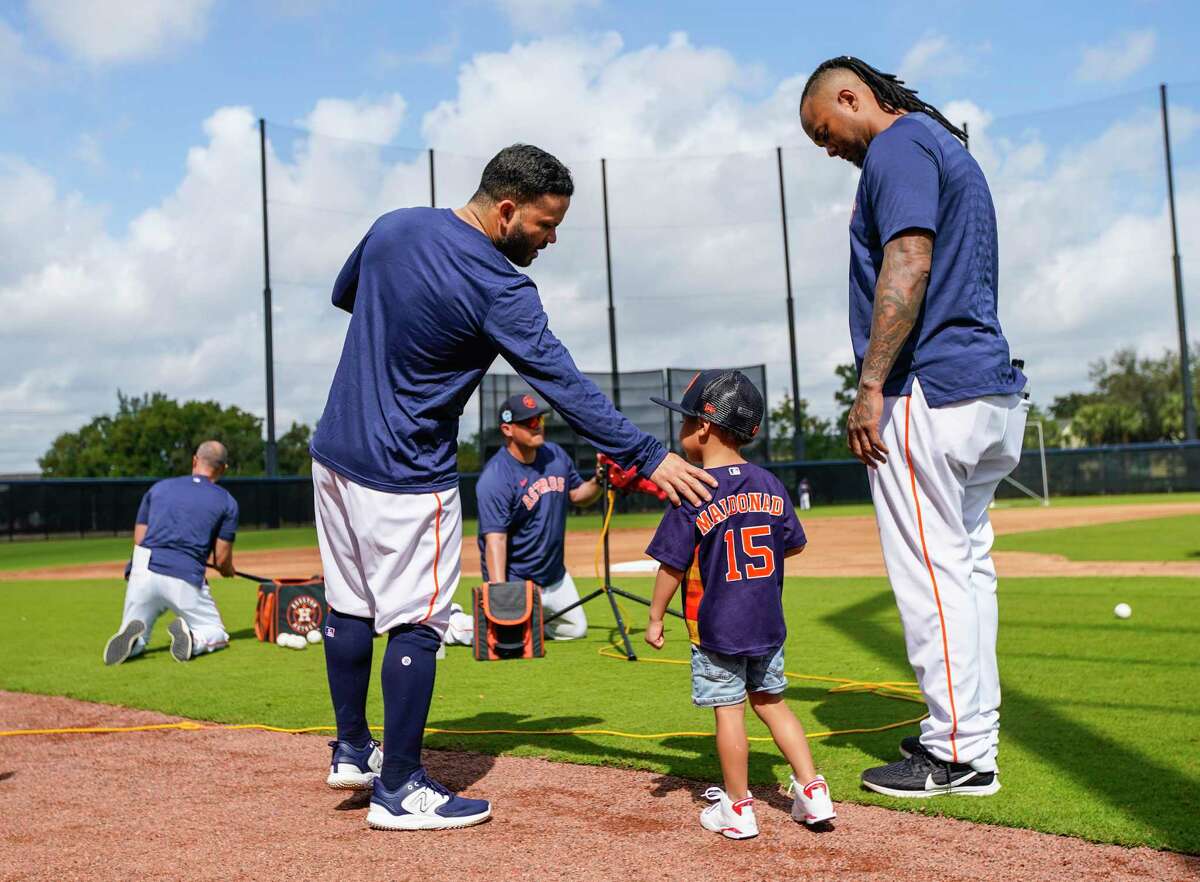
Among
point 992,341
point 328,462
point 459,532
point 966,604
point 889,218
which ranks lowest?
point 966,604

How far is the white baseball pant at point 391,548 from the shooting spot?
3375mm

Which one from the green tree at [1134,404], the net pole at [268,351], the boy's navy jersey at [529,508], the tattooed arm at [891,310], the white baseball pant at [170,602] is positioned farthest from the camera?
the green tree at [1134,404]

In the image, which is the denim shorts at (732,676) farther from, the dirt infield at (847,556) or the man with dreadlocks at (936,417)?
the dirt infield at (847,556)

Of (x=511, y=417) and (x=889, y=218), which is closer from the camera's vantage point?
(x=889, y=218)

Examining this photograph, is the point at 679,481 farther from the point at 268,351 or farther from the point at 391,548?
the point at 268,351

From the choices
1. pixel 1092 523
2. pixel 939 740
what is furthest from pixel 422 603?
pixel 1092 523

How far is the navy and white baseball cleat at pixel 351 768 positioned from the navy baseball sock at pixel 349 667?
1.0 inches

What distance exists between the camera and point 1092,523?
20.9 meters

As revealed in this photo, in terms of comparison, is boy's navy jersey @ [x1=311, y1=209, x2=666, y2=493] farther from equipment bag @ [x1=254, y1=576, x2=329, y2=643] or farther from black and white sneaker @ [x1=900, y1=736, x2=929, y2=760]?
equipment bag @ [x1=254, y1=576, x2=329, y2=643]

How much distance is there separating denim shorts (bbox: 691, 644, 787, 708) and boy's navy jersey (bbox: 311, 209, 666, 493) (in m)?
0.61

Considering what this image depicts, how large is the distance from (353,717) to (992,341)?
244 cm

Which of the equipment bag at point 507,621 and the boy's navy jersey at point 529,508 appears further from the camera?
the boy's navy jersey at point 529,508

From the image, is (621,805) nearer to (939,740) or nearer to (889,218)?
(939,740)

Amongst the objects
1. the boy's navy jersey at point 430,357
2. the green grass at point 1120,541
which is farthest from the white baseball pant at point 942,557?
the green grass at point 1120,541
